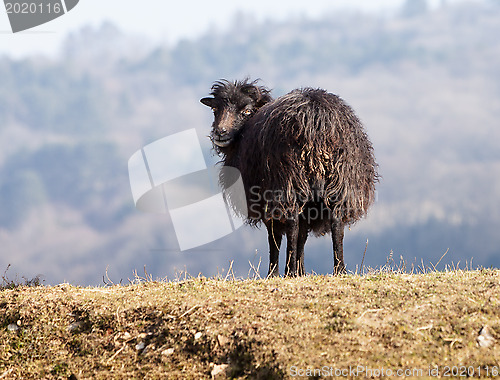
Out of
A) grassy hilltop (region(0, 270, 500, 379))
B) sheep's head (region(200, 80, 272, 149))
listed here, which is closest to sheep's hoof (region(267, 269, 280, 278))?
grassy hilltop (region(0, 270, 500, 379))

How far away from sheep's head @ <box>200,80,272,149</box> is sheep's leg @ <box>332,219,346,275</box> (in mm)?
2732

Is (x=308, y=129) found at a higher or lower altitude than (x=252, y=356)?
higher

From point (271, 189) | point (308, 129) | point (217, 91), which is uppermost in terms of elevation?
point (217, 91)

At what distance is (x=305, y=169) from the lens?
7758 mm

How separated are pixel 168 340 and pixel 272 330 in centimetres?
111

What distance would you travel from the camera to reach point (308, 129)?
7668 mm

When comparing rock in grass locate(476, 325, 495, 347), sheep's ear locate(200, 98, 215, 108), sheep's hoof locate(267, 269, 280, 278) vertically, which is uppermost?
sheep's ear locate(200, 98, 215, 108)

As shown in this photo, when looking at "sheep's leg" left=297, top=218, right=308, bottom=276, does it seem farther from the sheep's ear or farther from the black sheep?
the sheep's ear

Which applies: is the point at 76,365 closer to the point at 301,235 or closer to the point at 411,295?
the point at 411,295

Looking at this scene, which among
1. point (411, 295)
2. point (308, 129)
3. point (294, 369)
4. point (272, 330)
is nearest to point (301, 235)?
point (308, 129)

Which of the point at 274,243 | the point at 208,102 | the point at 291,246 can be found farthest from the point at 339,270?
the point at 208,102

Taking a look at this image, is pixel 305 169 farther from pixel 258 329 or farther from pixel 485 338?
pixel 485 338

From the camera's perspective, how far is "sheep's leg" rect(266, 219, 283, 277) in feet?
28.7

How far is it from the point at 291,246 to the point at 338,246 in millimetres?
725
